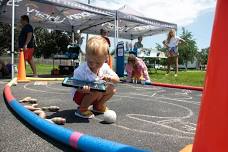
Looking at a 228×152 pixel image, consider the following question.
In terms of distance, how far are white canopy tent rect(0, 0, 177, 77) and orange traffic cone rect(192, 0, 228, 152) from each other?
371 inches

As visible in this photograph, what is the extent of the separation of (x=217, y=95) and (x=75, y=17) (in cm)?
1457

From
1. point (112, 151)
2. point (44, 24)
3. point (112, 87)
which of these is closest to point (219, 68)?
point (112, 151)

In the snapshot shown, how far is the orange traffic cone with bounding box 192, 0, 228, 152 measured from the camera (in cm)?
147

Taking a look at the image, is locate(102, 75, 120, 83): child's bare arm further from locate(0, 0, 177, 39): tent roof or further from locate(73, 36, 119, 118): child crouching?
locate(0, 0, 177, 39): tent roof

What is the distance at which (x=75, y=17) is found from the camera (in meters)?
15.7

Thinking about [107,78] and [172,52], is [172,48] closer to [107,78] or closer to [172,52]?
[172,52]

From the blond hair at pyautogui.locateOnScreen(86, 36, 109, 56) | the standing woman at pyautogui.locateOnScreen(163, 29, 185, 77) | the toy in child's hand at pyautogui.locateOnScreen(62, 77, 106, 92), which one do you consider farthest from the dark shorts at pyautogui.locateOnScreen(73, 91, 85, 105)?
the standing woman at pyautogui.locateOnScreen(163, 29, 185, 77)

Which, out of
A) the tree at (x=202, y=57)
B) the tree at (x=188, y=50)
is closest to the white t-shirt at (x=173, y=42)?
the tree at (x=188, y=50)

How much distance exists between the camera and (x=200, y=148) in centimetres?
154

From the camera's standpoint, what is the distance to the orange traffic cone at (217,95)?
4.83ft

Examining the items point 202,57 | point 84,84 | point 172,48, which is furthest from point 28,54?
point 202,57

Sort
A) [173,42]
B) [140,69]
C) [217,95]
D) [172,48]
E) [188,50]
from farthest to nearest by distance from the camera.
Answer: [188,50]
[173,42]
[172,48]
[140,69]
[217,95]

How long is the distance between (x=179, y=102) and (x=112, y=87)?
1.91 m

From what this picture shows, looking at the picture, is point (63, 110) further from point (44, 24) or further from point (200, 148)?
point (44, 24)
